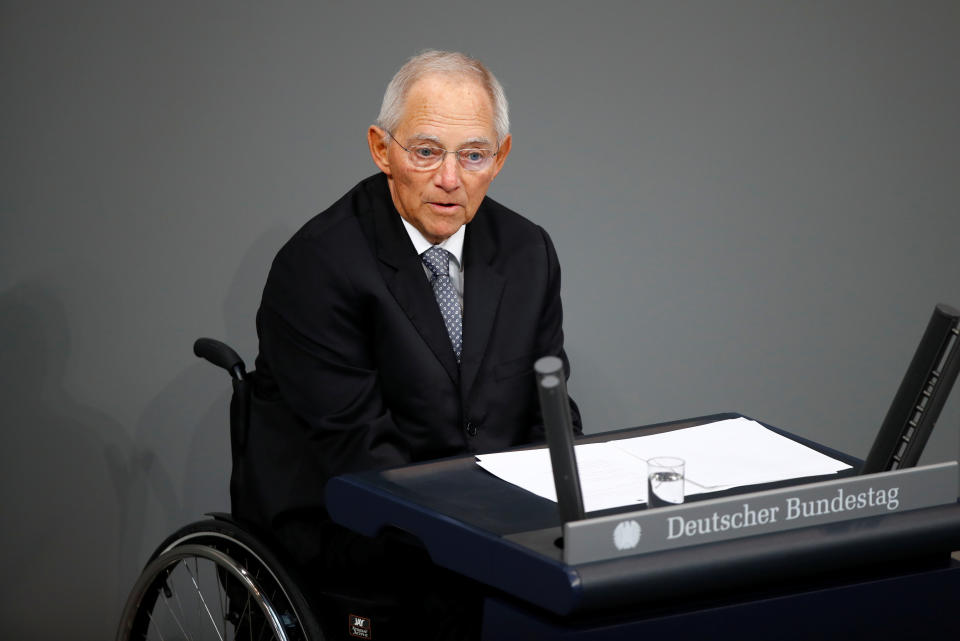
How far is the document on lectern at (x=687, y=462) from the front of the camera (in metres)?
1.68

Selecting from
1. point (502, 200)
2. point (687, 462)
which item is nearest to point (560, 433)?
point (687, 462)

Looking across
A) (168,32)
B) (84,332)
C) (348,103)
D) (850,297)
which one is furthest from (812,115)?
(84,332)

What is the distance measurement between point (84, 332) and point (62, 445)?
295 mm

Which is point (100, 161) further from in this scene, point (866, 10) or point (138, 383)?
point (866, 10)

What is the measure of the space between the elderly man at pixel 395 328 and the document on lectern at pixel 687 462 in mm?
360

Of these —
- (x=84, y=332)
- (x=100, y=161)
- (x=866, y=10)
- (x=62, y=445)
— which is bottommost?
(x=62, y=445)

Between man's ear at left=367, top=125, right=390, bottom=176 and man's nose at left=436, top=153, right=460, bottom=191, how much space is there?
0.39 ft

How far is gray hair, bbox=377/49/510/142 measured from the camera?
2201mm

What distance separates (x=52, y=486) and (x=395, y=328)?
1.33 meters

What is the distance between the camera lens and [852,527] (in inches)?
60.1

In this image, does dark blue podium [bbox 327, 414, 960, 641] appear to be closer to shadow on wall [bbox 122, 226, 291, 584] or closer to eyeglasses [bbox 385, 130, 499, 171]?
→ eyeglasses [bbox 385, 130, 499, 171]

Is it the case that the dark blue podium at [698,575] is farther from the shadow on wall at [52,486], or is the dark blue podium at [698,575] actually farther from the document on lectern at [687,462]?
the shadow on wall at [52,486]

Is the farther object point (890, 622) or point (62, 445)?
point (62, 445)

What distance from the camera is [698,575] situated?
4.69ft
